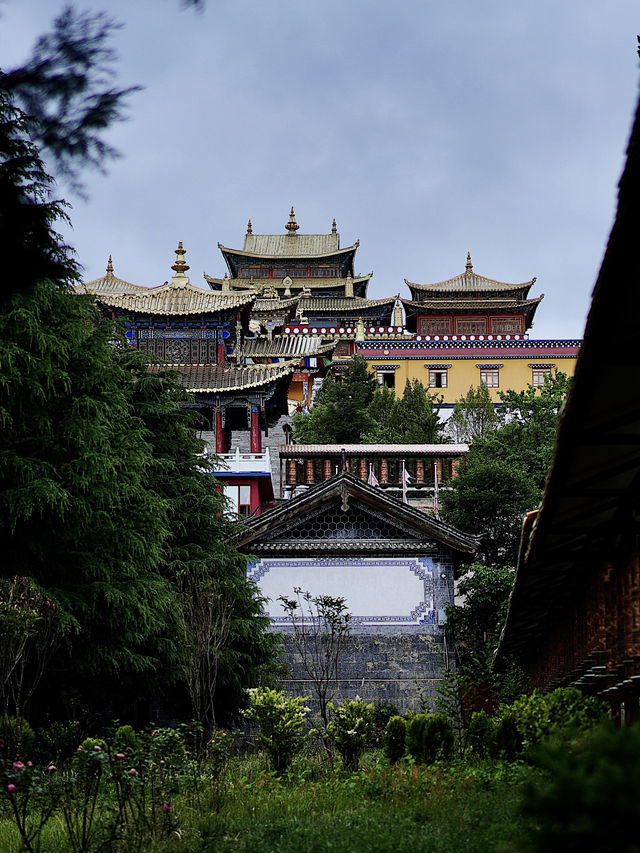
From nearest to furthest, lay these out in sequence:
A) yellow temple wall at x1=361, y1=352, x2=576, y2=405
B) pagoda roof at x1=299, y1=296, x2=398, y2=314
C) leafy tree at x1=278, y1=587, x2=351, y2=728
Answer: leafy tree at x1=278, y1=587, x2=351, y2=728 < yellow temple wall at x1=361, y1=352, x2=576, y2=405 < pagoda roof at x1=299, y1=296, x2=398, y2=314

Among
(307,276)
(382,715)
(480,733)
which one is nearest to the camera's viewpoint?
(480,733)

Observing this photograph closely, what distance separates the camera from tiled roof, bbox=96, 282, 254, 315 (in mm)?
35000

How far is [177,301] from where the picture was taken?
117ft

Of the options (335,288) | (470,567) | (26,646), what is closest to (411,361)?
(335,288)

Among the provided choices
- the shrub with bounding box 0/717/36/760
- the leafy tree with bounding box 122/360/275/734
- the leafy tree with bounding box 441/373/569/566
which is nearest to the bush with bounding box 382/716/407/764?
the leafy tree with bounding box 122/360/275/734

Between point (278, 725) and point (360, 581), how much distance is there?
846cm

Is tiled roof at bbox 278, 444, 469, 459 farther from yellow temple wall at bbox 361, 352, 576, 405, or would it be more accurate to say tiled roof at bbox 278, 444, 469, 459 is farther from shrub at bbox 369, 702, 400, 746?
yellow temple wall at bbox 361, 352, 576, 405

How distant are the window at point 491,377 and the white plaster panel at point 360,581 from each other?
3599 cm

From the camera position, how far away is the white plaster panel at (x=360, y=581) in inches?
757

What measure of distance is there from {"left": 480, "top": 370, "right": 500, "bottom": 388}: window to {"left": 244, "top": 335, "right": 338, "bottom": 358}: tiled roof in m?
11.6

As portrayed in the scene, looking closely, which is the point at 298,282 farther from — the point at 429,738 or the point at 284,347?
the point at 429,738

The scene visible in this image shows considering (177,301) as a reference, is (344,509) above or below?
below

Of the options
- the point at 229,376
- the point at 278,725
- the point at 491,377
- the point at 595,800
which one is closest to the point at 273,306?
the point at 491,377

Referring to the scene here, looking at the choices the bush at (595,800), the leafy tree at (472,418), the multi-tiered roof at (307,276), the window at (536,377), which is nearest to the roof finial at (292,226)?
the multi-tiered roof at (307,276)
